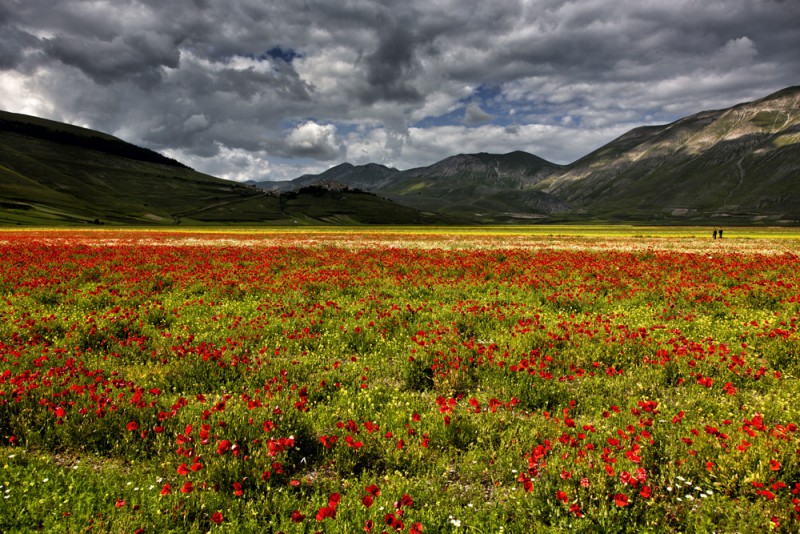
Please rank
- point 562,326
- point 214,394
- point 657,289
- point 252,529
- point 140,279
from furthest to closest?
point 140,279 < point 657,289 < point 562,326 < point 214,394 < point 252,529

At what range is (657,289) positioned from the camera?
15.5 m

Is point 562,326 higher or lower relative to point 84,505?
higher

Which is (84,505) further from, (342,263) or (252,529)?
(342,263)

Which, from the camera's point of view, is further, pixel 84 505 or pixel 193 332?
pixel 193 332

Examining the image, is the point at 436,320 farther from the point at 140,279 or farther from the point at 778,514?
the point at 140,279

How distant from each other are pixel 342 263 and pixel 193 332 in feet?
42.6

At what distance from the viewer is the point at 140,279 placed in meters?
17.2

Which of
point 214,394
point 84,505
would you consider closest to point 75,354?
point 214,394

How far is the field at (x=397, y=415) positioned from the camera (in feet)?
14.8

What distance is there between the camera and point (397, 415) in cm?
657

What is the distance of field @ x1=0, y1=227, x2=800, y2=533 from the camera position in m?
4.52

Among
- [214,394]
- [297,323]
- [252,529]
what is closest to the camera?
[252,529]

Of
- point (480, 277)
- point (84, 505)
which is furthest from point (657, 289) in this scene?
point (84, 505)

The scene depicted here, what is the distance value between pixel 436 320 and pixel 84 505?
A: 28.3 feet
